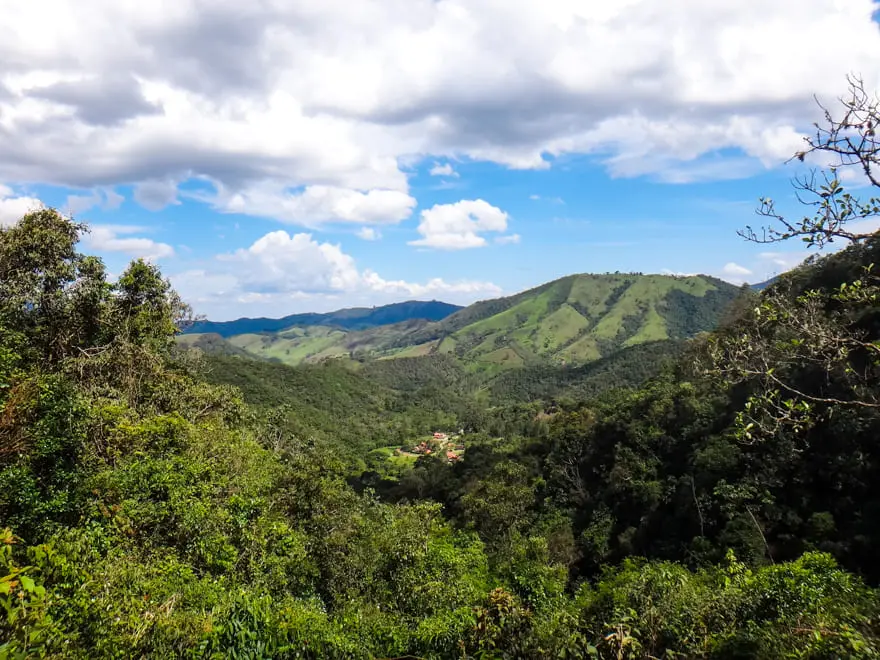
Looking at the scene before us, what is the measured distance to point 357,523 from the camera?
1053 inches

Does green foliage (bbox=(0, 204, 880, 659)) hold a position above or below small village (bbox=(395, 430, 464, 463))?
above

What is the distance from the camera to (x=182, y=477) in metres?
16.3

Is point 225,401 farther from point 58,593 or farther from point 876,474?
point 876,474

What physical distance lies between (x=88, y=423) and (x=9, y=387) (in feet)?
8.23

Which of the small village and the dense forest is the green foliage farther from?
the small village

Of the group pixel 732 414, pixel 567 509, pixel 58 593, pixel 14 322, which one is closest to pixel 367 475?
pixel 567 509

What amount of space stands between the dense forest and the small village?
306 ft

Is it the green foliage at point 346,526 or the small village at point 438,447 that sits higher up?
the green foliage at point 346,526

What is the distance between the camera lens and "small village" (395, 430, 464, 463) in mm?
145500

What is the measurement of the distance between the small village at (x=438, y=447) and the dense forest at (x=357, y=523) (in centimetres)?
9318

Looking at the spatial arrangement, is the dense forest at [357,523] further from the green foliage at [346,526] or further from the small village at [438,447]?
the small village at [438,447]

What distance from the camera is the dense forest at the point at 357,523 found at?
29.0 ft

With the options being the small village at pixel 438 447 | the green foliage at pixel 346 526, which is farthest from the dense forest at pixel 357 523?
the small village at pixel 438 447

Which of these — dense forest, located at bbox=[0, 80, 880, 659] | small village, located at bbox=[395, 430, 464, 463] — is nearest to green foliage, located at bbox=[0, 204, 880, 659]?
dense forest, located at bbox=[0, 80, 880, 659]
